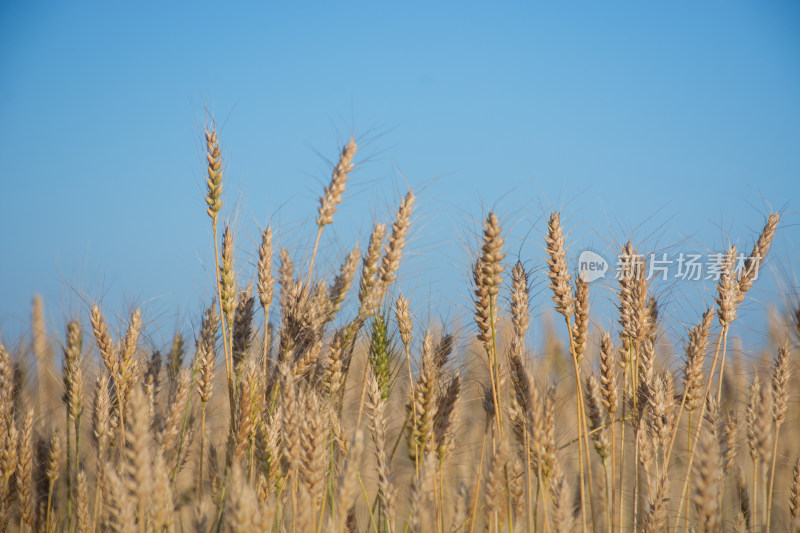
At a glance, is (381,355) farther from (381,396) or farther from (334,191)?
(334,191)

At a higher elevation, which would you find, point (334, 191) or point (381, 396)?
point (334, 191)

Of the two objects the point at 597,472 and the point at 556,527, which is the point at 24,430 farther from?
the point at 597,472

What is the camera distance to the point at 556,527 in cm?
219

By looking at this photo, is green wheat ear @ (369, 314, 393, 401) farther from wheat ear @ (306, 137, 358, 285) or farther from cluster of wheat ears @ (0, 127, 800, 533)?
wheat ear @ (306, 137, 358, 285)

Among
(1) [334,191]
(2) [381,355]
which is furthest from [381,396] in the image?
(1) [334,191]

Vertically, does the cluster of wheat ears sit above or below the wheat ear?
below

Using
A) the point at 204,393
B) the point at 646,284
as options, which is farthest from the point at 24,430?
the point at 646,284

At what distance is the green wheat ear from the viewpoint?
326cm

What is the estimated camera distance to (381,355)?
3.28 metres

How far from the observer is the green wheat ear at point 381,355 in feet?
10.7

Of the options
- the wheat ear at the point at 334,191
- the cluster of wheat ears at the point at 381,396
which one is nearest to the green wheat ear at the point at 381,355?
the cluster of wheat ears at the point at 381,396

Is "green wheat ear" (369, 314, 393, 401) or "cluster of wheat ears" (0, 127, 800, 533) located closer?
"cluster of wheat ears" (0, 127, 800, 533)

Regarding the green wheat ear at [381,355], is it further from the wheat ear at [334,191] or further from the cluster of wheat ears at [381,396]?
the wheat ear at [334,191]

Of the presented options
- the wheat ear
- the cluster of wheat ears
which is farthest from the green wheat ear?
the wheat ear
